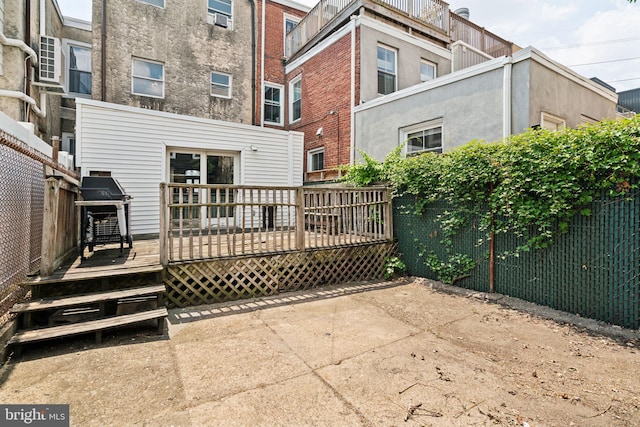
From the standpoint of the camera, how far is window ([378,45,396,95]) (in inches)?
384

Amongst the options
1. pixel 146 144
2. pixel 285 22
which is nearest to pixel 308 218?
pixel 146 144

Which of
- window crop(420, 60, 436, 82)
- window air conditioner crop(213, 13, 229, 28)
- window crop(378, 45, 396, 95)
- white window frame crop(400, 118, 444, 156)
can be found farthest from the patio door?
window crop(420, 60, 436, 82)

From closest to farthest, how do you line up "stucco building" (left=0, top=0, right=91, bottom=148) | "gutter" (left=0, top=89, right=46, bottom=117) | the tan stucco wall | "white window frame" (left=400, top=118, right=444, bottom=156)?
"gutter" (left=0, top=89, right=46, bottom=117) < "stucco building" (left=0, top=0, right=91, bottom=148) < "white window frame" (left=400, top=118, right=444, bottom=156) < the tan stucco wall

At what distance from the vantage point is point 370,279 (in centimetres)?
609

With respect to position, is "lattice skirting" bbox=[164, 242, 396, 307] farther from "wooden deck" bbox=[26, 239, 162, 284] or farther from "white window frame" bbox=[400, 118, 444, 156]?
"white window frame" bbox=[400, 118, 444, 156]

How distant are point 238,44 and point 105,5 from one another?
401cm

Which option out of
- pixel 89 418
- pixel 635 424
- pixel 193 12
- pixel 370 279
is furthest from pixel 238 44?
pixel 635 424

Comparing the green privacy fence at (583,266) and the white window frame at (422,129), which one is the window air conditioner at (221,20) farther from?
the green privacy fence at (583,266)

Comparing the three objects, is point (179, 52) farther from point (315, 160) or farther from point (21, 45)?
point (315, 160)

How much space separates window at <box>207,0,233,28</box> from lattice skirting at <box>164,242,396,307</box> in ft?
32.1

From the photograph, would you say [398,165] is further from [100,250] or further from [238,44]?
[238,44]

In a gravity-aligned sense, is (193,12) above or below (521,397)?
above

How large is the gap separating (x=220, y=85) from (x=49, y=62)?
4623 millimetres

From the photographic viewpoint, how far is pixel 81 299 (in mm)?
3365
